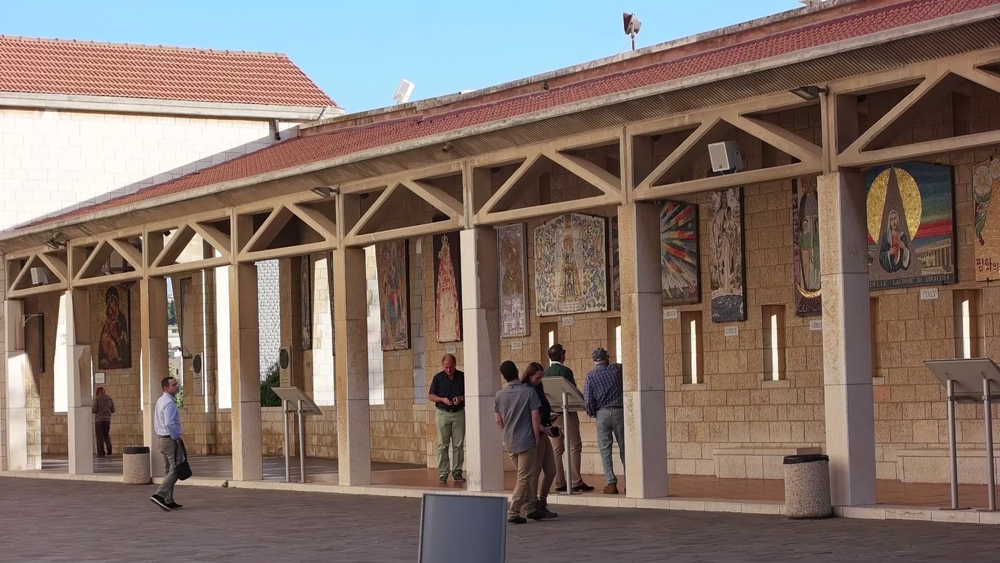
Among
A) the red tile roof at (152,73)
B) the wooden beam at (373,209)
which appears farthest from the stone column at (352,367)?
the red tile roof at (152,73)

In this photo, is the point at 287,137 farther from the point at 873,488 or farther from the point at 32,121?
the point at 873,488

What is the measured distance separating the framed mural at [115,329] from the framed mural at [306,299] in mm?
6377

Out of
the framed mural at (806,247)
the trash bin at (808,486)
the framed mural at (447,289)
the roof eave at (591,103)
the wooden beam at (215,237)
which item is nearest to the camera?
Answer: the roof eave at (591,103)

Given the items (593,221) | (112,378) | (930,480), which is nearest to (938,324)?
(930,480)

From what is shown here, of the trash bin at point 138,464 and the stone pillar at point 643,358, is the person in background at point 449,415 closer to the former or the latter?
the stone pillar at point 643,358

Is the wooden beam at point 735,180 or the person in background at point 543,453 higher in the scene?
the wooden beam at point 735,180

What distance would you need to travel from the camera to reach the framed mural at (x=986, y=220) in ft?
54.9

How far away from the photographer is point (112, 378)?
36562 mm

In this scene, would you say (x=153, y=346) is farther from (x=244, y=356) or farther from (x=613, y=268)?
(x=613, y=268)

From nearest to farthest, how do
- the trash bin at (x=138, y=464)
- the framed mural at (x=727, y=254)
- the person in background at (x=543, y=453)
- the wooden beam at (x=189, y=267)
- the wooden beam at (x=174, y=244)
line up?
the person in background at (x=543, y=453) < the framed mural at (x=727, y=254) < the wooden beam at (x=189, y=267) < the wooden beam at (x=174, y=244) < the trash bin at (x=138, y=464)

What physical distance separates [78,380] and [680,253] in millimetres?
10357

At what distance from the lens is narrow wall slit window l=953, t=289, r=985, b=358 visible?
17281mm

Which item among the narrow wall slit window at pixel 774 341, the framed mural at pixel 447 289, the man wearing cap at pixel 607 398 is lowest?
the man wearing cap at pixel 607 398

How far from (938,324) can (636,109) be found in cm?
478
